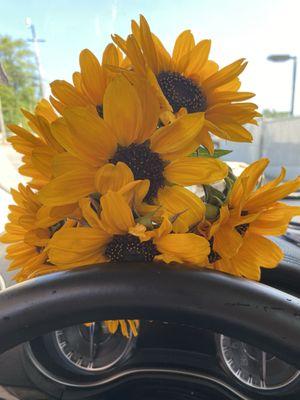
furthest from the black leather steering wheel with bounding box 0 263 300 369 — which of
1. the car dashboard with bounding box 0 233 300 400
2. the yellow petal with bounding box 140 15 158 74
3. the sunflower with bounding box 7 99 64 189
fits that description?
the car dashboard with bounding box 0 233 300 400

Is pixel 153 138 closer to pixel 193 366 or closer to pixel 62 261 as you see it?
pixel 62 261

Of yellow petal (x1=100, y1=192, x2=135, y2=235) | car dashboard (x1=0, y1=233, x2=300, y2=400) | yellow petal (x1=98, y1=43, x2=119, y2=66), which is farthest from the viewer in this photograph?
car dashboard (x1=0, y1=233, x2=300, y2=400)

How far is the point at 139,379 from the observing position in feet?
3.11

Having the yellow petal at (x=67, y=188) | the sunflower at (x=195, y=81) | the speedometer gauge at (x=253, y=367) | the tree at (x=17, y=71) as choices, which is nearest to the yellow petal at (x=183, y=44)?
the sunflower at (x=195, y=81)

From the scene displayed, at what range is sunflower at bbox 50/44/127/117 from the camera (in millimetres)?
414

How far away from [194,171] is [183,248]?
0.27 ft

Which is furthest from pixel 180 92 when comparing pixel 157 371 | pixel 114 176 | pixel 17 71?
pixel 17 71

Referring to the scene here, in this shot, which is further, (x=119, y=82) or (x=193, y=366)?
(x=193, y=366)

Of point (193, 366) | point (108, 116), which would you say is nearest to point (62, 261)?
point (108, 116)

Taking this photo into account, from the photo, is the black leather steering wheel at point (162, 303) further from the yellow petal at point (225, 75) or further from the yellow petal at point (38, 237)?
the yellow petal at point (225, 75)

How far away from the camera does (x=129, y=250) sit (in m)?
0.40

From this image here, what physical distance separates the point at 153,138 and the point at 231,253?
0.49ft

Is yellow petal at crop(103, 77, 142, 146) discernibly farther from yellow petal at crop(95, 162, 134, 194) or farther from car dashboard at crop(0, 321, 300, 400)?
car dashboard at crop(0, 321, 300, 400)

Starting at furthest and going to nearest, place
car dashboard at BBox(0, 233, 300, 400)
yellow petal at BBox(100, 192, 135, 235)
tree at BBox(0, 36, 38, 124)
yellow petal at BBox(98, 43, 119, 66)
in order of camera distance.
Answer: tree at BBox(0, 36, 38, 124), car dashboard at BBox(0, 233, 300, 400), yellow petal at BBox(98, 43, 119, 66), yellow petal at BBox(100, 192, 135, 235)
